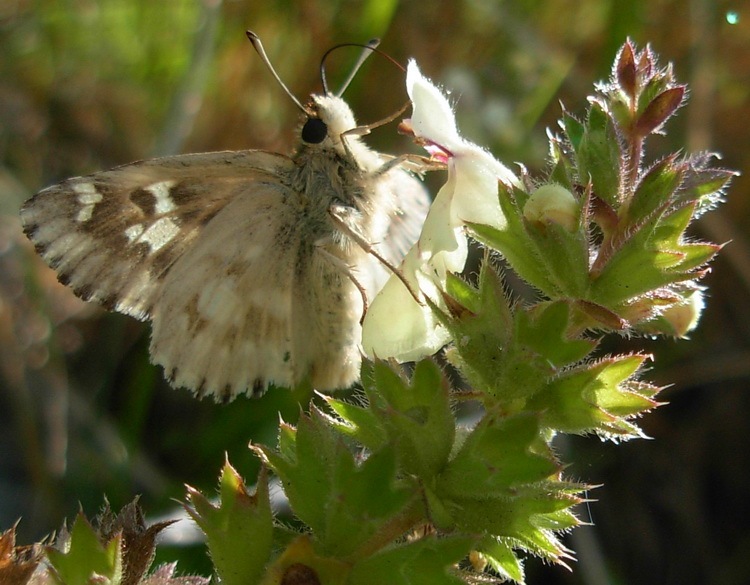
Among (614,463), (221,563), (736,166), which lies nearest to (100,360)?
(614,463)

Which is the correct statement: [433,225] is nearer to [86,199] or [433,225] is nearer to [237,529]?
[237,529]

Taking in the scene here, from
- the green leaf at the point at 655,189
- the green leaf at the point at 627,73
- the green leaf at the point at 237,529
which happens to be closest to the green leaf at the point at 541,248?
the green leaf at the point at 655,189

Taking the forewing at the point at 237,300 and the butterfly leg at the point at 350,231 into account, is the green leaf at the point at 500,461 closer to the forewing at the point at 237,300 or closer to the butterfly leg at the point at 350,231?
the butterfly leg at the point at 350,231

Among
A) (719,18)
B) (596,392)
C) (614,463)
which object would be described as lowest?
(614,463)

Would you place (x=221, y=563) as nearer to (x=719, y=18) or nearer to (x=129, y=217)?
(x=129, y=217)

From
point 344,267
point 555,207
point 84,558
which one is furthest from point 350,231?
point 84,558

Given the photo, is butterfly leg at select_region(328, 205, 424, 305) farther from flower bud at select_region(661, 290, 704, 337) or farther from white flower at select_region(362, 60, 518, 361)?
flower bud at select_region(661, 290, 704, 337)
